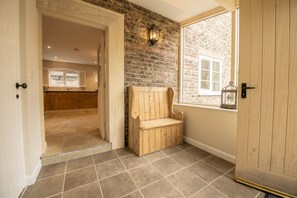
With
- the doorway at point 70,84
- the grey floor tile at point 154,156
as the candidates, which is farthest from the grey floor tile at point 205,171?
the doorway at point 70,84

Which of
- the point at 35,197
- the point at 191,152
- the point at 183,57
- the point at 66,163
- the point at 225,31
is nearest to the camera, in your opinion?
the point at 35,197

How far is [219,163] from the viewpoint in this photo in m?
1.88

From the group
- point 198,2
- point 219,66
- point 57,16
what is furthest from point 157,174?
point 219,66

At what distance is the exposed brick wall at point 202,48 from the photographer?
3273mm

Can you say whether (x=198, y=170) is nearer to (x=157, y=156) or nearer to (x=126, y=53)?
(x=157, y=156)

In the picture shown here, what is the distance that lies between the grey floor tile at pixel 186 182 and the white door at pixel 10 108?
149 centimetres

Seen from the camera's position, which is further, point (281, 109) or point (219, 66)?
point (219, 66)

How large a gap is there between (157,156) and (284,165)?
145 cm

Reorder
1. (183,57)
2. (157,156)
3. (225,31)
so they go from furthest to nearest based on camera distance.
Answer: (225,31)
(183,57)
(157,156)

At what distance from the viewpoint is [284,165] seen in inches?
49.9

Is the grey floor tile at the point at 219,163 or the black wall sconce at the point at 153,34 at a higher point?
the black wall sconce at the point at 153,34

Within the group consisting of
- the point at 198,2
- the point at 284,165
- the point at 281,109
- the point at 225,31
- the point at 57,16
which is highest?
the point at 225,31

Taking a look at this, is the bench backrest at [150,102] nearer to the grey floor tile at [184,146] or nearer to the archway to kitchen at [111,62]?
the archway to kitchen at [111,62]

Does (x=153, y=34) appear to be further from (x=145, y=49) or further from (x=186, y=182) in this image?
(x=186, y=182)
